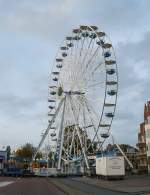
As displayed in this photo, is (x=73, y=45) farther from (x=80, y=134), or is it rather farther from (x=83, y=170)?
(x=83, y=170)

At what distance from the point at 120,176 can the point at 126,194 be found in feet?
126

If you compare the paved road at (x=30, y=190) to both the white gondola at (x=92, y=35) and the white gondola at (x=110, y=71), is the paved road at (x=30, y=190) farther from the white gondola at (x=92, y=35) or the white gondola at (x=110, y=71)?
the white gondola at (x=92, y=35)

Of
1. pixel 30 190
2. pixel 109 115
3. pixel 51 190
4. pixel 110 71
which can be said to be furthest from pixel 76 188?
pixel 110 71

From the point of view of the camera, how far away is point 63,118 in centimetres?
8138

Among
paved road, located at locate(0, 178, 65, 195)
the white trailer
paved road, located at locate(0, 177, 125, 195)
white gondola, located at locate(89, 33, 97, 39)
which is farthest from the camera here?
white gondola, located at locate(89, 33, 97, 39)

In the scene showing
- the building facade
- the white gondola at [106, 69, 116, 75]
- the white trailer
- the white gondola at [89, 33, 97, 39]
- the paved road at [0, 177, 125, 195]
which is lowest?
the paved road at [0, 177, 125, 195]

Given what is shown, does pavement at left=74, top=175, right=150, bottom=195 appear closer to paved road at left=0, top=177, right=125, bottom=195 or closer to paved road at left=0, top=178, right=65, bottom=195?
paved road at left=0, top=177, right=125, bottom=195

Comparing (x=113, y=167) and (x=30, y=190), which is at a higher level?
(x=113, y=167)

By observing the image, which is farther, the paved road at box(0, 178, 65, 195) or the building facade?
the building facade

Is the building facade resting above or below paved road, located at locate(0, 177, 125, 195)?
above

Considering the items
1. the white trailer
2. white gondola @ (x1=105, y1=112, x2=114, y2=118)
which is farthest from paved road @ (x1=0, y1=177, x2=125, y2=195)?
white gondola @ (x1=105, y1=112, x2=114, y2=118)

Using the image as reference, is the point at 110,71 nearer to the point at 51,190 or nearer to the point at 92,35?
the point at 92,35

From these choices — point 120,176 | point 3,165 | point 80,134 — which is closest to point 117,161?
point 120,176

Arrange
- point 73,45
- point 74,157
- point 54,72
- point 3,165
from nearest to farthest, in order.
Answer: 1. point 73,45
2. point 54,72
3. point 74,157
4. point 3,165
